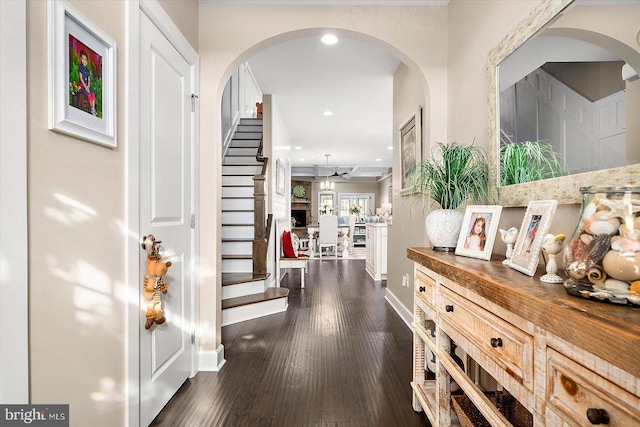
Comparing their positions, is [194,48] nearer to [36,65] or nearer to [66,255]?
[36,65]

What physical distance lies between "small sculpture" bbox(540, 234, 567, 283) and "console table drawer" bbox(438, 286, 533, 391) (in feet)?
0.62

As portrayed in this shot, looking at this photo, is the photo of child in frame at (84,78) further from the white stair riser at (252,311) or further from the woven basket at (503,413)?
the white stair riser at (252,311)

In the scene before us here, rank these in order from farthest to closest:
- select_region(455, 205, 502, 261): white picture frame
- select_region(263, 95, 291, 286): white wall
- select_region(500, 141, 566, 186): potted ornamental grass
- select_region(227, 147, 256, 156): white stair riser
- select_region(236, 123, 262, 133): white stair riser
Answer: select_region(236, 123, 262, 133): white stair riser, select_region(227, 147, 256, 156): white stair riser, select_region(263, 95, 291, 286): white wall, select_region(455, 205, 502, 261): white picture frame, select_region(500, 141, 566, 186): potted ornamental grass

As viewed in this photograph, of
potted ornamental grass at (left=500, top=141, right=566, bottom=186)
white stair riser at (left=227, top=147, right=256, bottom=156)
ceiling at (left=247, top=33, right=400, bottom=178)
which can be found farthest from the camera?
white stair riser at (left=227, top=147, right=256, bottom=156)

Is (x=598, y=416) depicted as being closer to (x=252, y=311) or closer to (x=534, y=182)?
(x=534, y=182)

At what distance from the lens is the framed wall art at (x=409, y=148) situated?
10.0 feet

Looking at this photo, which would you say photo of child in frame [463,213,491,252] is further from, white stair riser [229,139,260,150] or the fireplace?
the fireplace

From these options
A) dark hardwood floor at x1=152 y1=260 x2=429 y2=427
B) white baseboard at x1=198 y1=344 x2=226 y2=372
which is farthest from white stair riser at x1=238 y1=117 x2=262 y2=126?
white baseboard at x1=198 y1=344 x2=226 y2=372

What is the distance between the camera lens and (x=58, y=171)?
1.14 m

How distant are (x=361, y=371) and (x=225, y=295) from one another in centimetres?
179

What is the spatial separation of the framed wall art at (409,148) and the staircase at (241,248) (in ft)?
5.81

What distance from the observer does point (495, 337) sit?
101 centimetres

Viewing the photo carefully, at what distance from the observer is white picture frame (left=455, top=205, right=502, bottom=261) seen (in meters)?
1.40

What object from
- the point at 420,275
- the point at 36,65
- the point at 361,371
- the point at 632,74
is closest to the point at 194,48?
the point at 36,65
